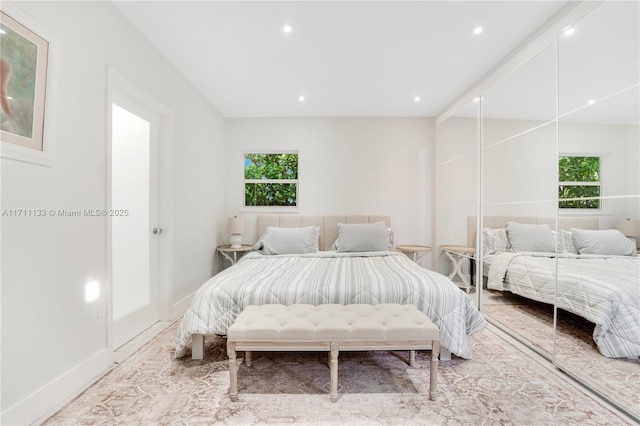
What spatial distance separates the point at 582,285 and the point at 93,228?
10.6 feet

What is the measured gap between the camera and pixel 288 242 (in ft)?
11.3

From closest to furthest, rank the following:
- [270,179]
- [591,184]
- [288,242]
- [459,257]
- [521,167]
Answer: [591,184], [521,167], [459,257], [288,242], [270,179]

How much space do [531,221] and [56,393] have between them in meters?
3.36

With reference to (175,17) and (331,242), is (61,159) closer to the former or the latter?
(175,17)

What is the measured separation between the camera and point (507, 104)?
8.09 feet

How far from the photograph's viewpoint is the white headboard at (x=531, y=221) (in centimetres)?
173

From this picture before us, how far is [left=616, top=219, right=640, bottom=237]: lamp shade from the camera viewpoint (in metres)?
1.43

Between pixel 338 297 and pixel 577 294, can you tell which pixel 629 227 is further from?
pixel 338 297

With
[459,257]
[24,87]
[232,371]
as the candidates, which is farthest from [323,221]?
[24,87]

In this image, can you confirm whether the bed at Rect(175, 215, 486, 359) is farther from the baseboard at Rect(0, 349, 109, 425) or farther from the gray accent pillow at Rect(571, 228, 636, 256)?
the gray accent pillow at Rect(571, 228, 636, 256)

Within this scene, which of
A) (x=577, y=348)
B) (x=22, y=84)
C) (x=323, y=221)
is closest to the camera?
(x=22, y=84)

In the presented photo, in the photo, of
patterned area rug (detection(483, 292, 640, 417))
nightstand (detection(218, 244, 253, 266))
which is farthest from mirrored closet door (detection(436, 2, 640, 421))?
nightstand (detection(218, 244, 253, 266))

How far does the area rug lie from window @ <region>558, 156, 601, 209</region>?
1163mm

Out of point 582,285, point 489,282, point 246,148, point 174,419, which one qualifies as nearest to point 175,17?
point 246,148
